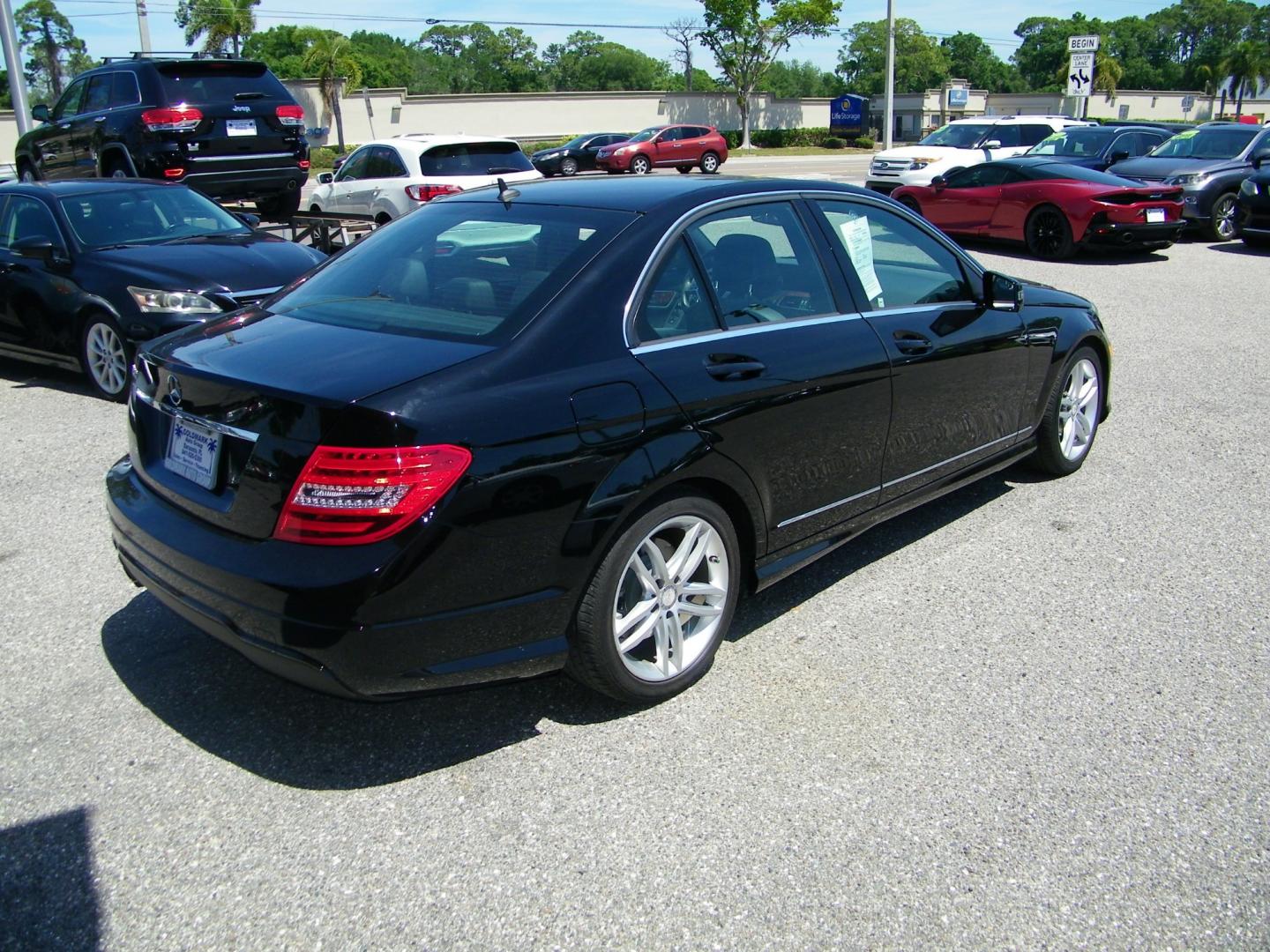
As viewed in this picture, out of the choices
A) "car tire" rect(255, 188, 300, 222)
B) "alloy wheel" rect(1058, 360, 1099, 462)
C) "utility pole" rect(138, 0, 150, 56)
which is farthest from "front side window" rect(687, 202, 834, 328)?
"utility pole" rect(138, 0, 150, 56)

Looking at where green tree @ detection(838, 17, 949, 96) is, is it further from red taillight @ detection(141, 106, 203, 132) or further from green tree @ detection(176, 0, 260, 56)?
red taillight @ detection(141, 106, 203, 132)

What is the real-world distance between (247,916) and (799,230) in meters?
2.96

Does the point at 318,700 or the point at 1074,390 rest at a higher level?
the point at 1074,390

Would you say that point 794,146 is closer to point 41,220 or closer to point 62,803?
point 41,220

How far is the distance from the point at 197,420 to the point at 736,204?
6.51ft

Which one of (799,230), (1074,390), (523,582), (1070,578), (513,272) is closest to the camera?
(523,582)

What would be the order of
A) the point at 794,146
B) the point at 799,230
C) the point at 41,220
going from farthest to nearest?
the point at 794,146 → the point at 41,220 → the point at 799,230

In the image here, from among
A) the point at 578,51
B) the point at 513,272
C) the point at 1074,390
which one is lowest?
the point at 1074,390

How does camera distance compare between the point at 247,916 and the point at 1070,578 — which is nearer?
the point at 247,916

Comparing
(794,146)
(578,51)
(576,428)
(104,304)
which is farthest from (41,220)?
(578,51)

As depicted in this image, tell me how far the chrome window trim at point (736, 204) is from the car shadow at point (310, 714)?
1154 mm

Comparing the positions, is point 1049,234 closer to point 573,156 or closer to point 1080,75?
point 1080,75

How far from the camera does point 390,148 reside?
13.5m

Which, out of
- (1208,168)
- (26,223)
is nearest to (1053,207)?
(1208,168)
